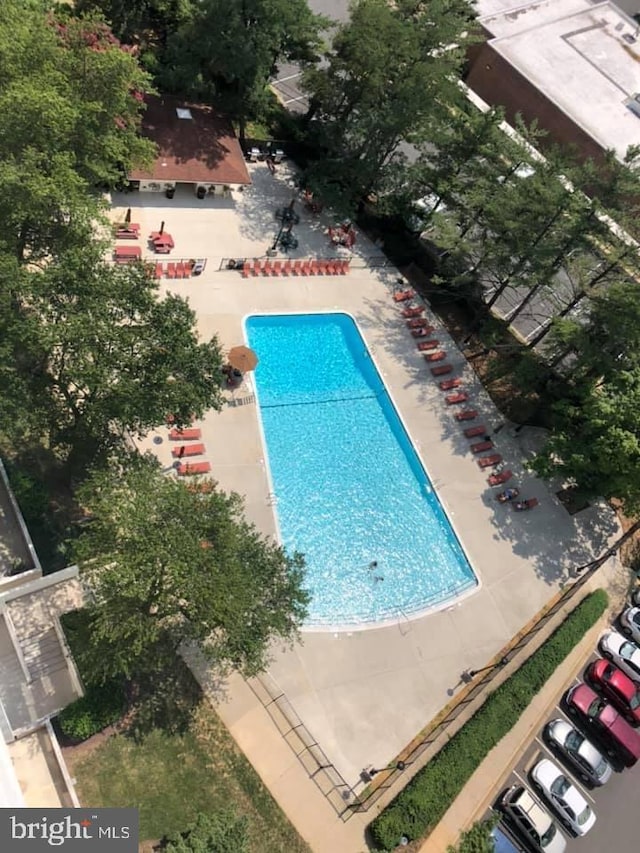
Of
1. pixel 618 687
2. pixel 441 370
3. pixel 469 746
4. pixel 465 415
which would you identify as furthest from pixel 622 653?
pixel 441 370

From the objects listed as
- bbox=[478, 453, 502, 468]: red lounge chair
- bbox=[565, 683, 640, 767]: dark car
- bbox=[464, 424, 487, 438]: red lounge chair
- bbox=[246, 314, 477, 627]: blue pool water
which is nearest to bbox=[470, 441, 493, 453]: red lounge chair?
bbox=[478, 453, 502, 468]: red lounge chair

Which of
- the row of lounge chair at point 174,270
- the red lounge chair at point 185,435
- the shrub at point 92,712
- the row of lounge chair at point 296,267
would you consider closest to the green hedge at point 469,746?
the shrub at point 92,712

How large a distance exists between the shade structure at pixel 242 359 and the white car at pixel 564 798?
2149cm

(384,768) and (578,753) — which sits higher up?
(578,753)

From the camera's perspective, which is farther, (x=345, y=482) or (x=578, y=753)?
(x=345, y=482)

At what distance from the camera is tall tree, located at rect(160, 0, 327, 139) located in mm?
30844

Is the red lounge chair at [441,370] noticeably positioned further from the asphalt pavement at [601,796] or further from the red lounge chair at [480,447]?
the asphalt pavement at [601,796]

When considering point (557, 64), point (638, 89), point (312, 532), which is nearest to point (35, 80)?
point (312, 532)

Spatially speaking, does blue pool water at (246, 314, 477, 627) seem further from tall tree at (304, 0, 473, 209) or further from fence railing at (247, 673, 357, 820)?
tall tree at (304, 0, 473, 209)

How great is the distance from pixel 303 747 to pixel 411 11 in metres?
38.0

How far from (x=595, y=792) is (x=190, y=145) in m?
38.9

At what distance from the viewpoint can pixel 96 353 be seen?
64.3 feet

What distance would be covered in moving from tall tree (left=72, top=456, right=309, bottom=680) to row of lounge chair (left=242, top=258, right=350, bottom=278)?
56.2 ft

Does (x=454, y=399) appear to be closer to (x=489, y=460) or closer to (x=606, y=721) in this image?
(x=489, y=460)
